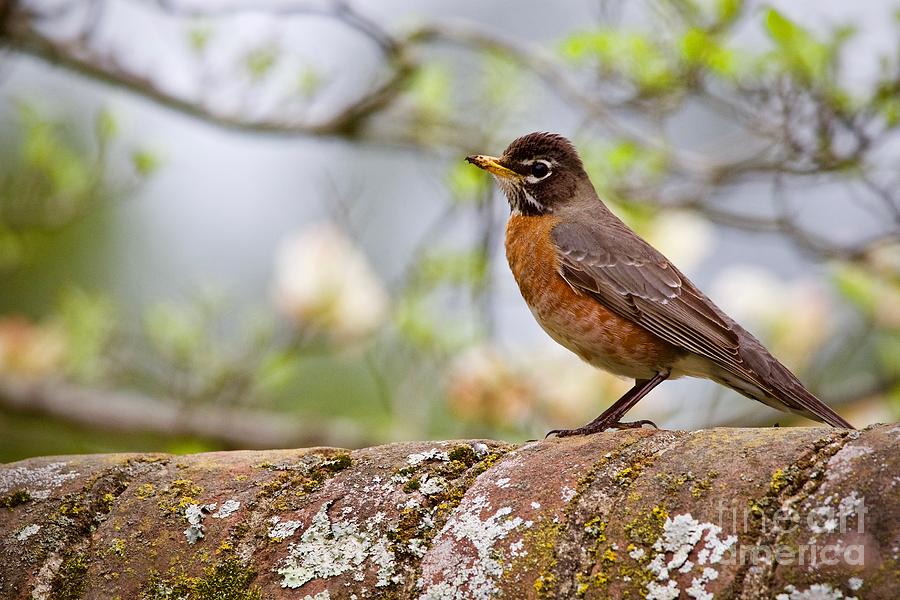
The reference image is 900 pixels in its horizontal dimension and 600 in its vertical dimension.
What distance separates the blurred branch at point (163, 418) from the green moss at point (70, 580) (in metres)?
3.33

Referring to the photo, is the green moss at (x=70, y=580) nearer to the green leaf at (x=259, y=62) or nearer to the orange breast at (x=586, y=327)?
the orange breast at (x=586, y=327)

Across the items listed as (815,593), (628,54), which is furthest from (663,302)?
(815,593)

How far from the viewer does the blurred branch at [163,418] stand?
5898 millimetres

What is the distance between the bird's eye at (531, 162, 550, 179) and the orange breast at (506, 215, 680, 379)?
618 millimetres

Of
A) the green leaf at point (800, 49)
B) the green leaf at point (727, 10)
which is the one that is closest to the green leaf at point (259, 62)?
the green leaf at point (727, 10)

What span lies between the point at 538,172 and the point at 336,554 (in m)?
3.35

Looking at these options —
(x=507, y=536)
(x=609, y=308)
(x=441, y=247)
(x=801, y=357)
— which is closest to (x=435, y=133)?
(x=441, y=247)

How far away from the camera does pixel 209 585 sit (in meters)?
2.44

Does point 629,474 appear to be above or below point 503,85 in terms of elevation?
below

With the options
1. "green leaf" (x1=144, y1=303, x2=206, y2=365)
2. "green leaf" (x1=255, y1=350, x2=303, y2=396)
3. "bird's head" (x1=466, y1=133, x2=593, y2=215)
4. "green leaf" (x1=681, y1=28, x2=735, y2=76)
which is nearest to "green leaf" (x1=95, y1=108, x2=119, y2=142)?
"green leaf" (x1=144, y1=303, x2=206, y2=365)

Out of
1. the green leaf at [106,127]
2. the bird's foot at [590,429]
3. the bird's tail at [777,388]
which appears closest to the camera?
the bird's foot at [590,429]

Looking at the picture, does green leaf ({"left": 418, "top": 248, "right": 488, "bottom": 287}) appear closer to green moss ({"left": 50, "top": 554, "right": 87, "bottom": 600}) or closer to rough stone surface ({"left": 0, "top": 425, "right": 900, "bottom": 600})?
rough stone surface ({"left": 0, "top": 425, "right": 900, "bottom": 600})

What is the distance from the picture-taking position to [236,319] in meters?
7.54

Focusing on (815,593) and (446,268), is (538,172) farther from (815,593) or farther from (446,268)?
(815,593)
